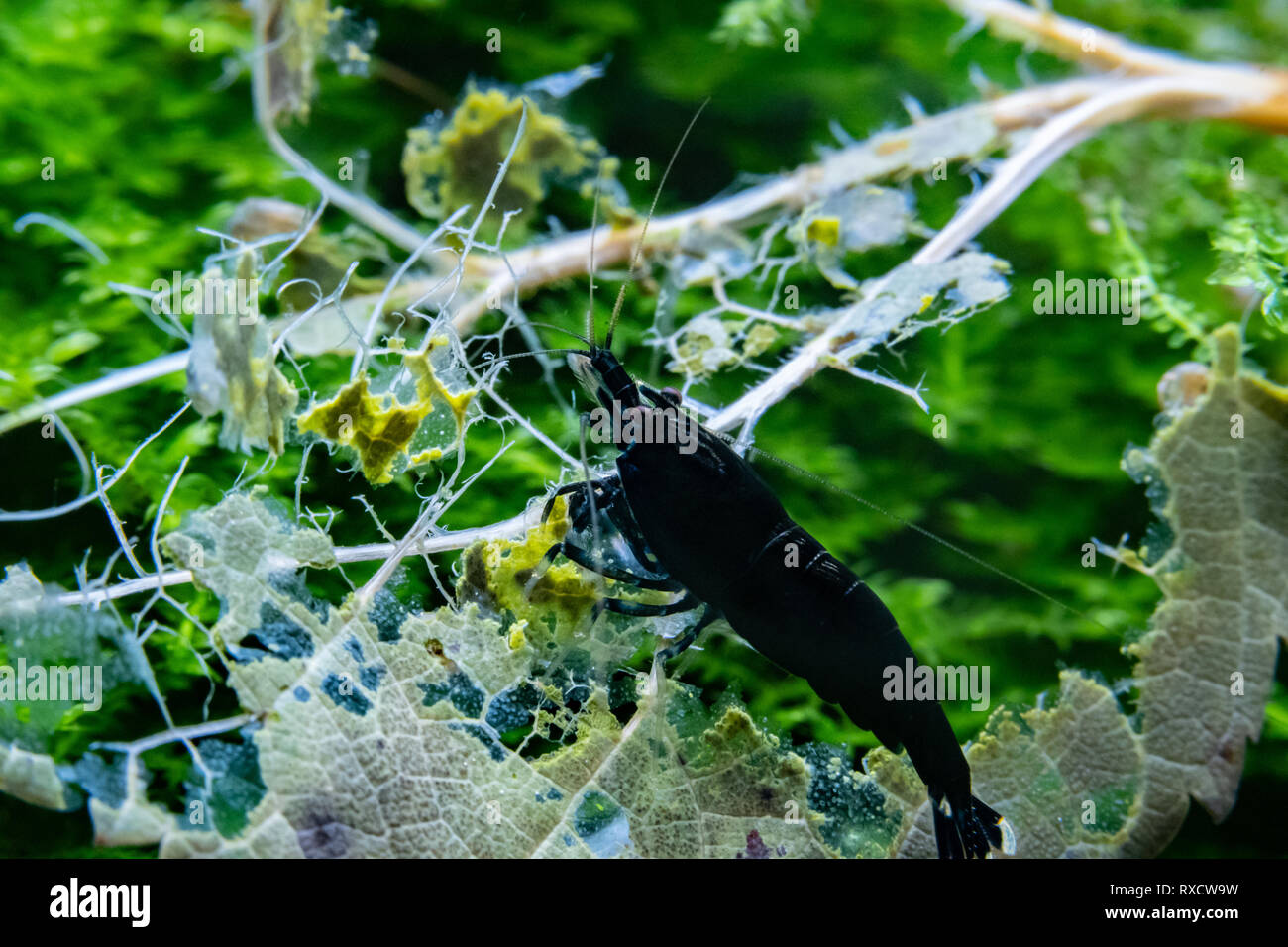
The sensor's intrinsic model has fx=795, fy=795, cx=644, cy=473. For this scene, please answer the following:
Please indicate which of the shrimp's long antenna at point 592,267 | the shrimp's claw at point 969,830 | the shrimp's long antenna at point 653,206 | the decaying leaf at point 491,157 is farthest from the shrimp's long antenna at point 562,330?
the shrimp's claw at point 969,830

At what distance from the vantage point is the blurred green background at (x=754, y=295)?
86 centimetres

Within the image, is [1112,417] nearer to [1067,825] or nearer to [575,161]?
[1067,825]

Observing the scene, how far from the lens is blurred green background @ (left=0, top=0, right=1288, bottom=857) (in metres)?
0.86

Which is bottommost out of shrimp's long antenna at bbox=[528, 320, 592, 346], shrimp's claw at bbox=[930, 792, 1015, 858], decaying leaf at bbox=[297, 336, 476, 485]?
shrimp's claw at bbox=[930, 792, 1015, 858]

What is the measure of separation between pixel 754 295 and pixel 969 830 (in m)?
0.68

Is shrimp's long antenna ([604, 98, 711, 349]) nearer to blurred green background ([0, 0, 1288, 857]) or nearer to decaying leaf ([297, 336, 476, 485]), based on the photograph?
blurred green background ([0, 0, 1288, 857])

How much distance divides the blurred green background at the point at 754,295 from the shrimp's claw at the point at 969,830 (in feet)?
0.28

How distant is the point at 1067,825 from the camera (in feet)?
2.76

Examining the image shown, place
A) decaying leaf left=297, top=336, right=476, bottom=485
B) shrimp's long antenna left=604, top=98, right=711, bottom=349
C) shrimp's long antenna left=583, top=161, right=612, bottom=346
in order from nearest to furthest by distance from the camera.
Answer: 1. decaying leaf left=297, top=336, right=476, bottom=485
2. shrimp's long antenna left=583, top=161, right=612, bottom=346
3. shrimp's long antenna left=604, top=98, right=711, bottom=349

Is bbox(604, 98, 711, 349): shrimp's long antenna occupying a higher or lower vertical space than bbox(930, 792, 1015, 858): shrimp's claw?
higher

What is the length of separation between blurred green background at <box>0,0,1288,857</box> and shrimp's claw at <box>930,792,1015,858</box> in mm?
85

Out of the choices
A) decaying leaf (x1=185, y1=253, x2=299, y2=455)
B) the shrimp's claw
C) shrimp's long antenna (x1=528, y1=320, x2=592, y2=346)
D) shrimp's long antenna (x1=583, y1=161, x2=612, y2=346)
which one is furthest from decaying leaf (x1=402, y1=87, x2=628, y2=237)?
the shrimp's claw

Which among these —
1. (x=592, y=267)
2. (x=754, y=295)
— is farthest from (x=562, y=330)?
(x=754, y=295)

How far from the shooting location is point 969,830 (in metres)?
0.84
